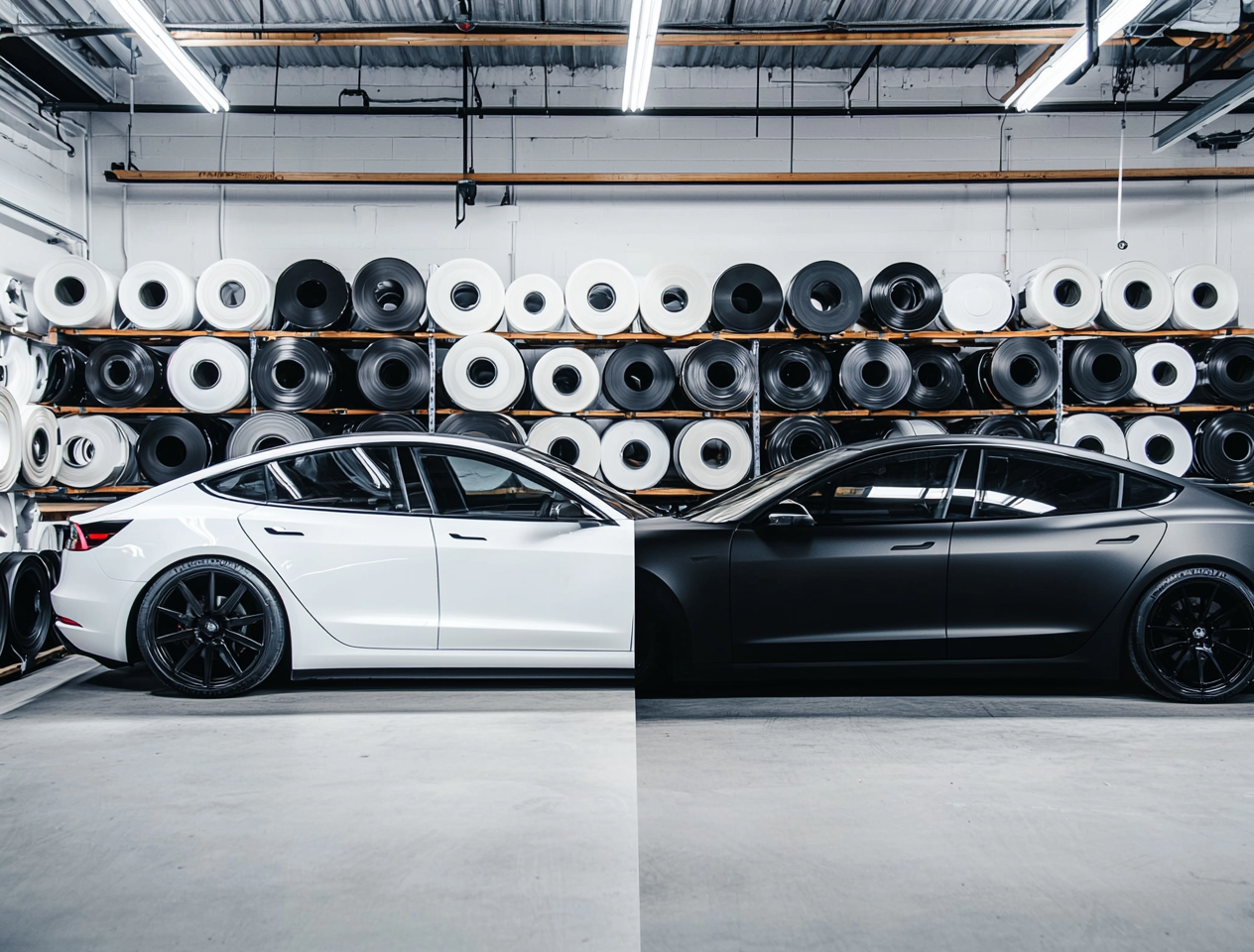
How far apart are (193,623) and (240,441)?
131 inches

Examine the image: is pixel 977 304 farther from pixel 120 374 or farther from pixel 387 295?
pixel 120 374

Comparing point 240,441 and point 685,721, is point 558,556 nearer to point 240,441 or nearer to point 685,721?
point 685,721

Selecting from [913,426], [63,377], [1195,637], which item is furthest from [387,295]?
[1195,637]

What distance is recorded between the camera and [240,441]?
6531 millimetres

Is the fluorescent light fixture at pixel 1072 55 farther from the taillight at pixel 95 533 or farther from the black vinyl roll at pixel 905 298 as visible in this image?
the taillight at pixel 95 533

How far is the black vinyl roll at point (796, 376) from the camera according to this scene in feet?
22.4

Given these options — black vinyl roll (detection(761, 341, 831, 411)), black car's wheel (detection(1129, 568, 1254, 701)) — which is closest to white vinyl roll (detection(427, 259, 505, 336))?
black vinyl roll (detection(761, 341, 831, 411))

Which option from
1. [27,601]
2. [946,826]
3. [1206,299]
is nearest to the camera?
[946,826]

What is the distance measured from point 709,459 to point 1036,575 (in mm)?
3581

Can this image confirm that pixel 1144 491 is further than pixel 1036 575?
Yes

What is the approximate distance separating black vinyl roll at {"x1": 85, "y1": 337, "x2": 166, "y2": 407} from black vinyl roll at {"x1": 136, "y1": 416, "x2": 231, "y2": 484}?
9.8 inches

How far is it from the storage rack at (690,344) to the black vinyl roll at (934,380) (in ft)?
0.25

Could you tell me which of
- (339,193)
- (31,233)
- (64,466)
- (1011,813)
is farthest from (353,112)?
(1011,813)

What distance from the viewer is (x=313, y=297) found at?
22.9 ft
